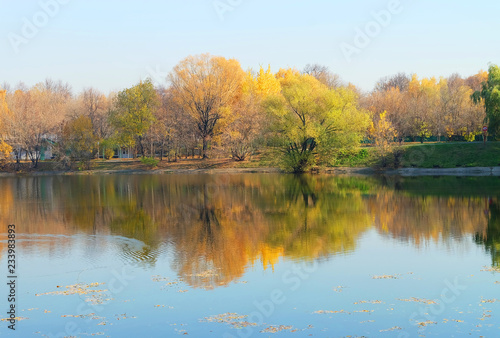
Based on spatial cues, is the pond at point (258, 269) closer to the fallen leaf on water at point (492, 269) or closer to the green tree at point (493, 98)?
the fallen leaf on water at point (492, 269)

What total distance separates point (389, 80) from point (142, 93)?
7288 cm

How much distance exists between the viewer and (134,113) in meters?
69.1

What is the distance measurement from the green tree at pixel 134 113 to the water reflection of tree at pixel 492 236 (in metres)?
50.2

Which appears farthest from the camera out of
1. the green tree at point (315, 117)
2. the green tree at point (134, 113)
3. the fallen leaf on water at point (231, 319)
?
the green tree at point (134, 113)

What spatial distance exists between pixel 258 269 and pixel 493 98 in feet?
139

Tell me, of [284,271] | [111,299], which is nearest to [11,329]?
[111,299]

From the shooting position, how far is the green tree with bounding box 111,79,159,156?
2714 inches

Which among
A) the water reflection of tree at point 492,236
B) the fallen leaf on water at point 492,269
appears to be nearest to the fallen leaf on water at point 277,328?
the fallen leaf on water at point 492,269

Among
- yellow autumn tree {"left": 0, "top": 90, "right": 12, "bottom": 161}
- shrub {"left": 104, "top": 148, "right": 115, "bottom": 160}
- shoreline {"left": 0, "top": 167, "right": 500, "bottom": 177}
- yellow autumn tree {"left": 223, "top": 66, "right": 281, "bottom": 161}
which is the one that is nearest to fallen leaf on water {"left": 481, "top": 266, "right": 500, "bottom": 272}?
shoreline {"left": 0, "top": 167, "right": 500, "bottom": 177}

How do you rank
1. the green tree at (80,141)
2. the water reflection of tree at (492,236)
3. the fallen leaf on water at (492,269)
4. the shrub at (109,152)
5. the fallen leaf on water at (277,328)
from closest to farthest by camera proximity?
the fallen leaf on water at (277,328) → the fallen leaf on water at (492,269) → the water reflection of tree at (492,236) → the green tree at (80,141) → the shrub at (109,152)

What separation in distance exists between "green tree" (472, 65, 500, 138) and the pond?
23502 mm

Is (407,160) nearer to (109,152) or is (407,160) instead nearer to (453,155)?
(453,155)

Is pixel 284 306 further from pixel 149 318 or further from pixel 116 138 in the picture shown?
pixel 116 138

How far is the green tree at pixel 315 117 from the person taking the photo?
171ft
